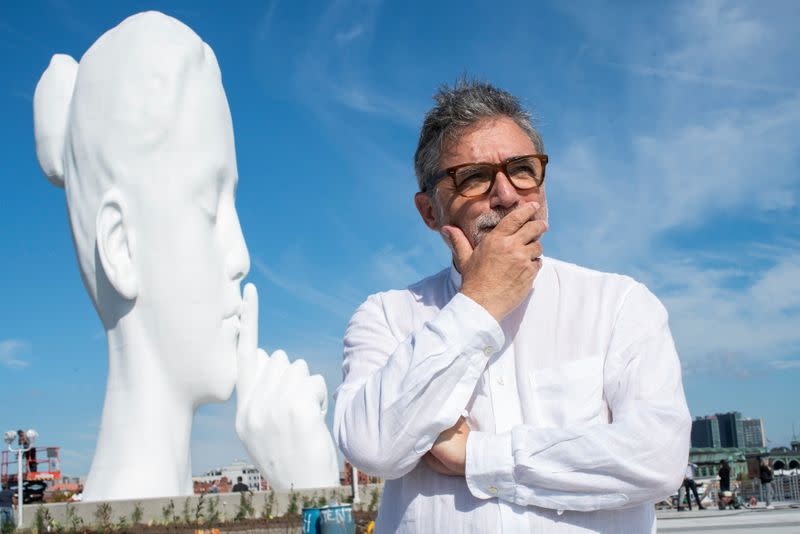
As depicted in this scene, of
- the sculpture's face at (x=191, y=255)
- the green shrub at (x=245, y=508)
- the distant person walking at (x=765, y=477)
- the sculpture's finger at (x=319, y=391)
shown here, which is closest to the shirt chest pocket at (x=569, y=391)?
the sculpture's face at (x=191, y=255)

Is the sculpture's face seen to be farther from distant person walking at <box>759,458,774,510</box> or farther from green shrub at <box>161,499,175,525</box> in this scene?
distant person walking at <box>759,458,774,510</box>

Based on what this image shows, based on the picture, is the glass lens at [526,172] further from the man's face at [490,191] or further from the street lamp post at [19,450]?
the street lamp post at [19,450]

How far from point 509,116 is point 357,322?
63cm

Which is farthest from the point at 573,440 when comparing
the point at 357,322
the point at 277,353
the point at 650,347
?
the point at 277,353

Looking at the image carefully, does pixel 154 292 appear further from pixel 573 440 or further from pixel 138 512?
pixel 573 440

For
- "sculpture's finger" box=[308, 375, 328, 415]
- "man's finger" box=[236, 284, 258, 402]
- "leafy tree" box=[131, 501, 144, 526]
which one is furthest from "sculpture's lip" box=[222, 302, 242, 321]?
"leafy tree" box=[131, 501, 144, 526]

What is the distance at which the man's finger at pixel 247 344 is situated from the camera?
11.8 metres

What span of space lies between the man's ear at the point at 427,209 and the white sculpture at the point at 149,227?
8.98m

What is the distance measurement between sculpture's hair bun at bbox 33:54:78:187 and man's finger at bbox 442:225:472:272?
33.7 feet

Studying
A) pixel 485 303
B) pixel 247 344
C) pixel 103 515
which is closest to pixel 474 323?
pixel 485 303

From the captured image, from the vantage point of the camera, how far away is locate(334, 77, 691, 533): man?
5.70 feet

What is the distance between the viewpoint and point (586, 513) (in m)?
1.78

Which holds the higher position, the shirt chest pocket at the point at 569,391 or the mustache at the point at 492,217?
the mustache at the point at 492,217

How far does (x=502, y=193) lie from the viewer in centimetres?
190
